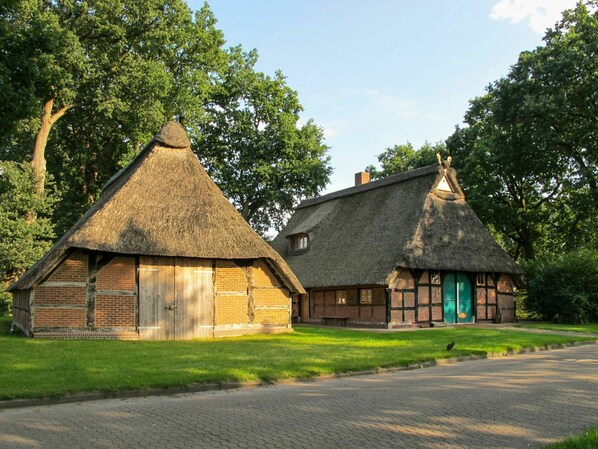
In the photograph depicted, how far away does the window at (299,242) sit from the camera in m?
32.8

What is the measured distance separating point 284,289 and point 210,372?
10.3 m

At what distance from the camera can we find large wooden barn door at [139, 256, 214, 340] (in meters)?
18.7

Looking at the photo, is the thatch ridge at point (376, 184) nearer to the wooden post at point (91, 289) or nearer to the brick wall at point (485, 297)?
the brick wall at point (485, 297)

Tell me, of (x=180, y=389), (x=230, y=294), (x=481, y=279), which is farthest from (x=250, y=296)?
(x=481, y=279)

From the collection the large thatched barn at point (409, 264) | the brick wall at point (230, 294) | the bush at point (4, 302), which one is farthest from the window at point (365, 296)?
the bush at point (4, 302)

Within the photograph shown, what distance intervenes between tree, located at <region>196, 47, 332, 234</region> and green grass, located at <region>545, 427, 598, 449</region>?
111 ft

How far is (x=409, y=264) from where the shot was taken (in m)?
24.0

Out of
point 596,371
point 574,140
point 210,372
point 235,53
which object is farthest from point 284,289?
point 235,53

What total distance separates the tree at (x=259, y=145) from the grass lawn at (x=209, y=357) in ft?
70.9

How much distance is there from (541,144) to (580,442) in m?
29.8

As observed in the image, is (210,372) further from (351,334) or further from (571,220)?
(571,220)

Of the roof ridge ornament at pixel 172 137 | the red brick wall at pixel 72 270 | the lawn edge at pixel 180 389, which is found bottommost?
the lawn edge at pixel 180 389

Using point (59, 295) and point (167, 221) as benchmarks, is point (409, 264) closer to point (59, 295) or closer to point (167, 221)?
point (167, 221)

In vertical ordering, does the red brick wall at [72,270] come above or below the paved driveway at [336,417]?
above
